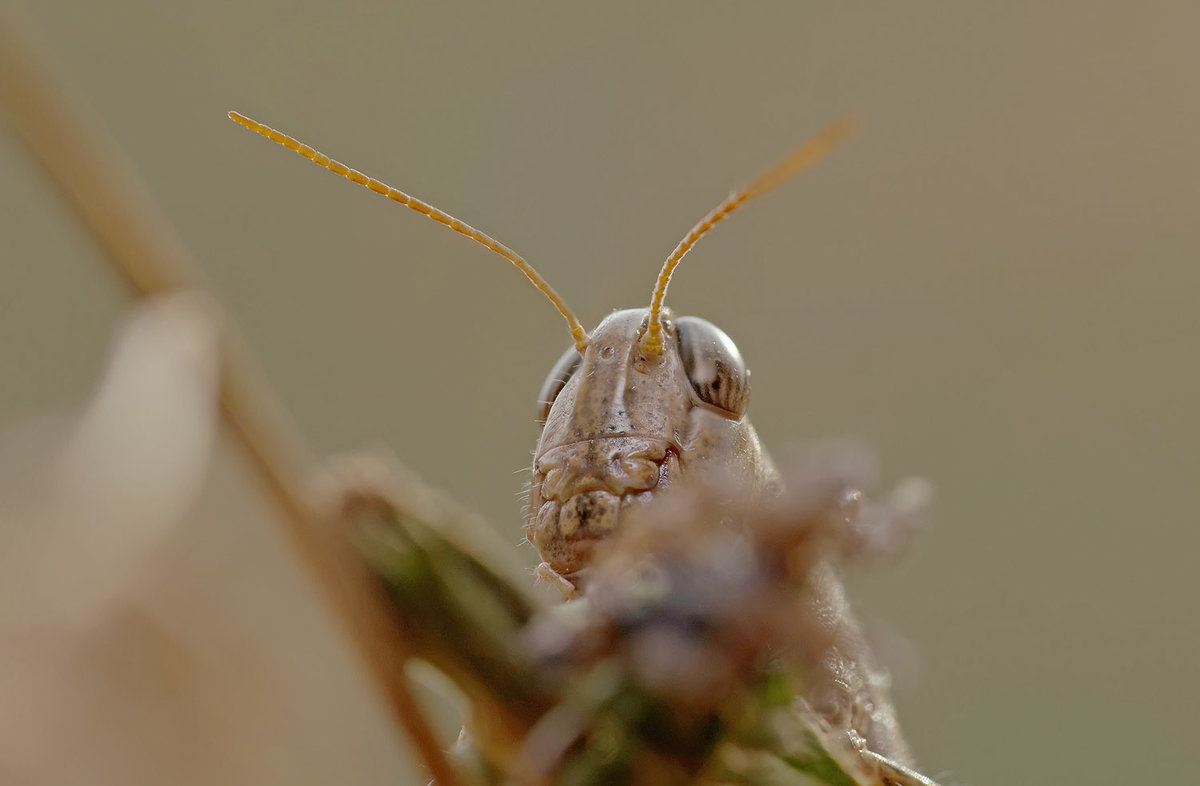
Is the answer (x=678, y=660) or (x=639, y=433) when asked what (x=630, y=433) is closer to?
(x=639, y=433)

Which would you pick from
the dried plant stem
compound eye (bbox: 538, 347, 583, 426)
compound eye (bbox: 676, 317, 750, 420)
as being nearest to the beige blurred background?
compound eye (bbox: 538, 347, 583, 426)

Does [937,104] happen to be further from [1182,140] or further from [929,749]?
[929,749]

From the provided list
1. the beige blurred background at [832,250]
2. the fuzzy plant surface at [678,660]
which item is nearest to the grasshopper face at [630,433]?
the fuzzy plant surface at [678,660]

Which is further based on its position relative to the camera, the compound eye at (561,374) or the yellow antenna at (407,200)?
the compound eye at (561,374)

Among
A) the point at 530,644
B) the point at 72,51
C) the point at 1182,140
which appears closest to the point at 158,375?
the point at 530,644

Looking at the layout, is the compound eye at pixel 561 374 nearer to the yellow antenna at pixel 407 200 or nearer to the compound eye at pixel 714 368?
the yellow antenna at pixel 407 200

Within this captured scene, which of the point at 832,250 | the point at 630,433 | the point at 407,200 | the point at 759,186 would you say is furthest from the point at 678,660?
the point at 832,250

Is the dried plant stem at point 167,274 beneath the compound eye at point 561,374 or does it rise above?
beneath
